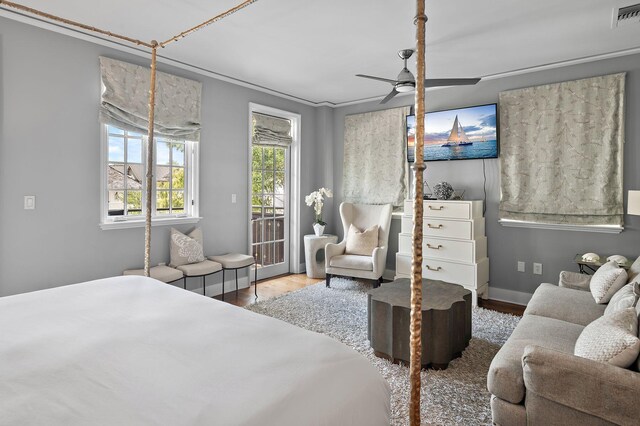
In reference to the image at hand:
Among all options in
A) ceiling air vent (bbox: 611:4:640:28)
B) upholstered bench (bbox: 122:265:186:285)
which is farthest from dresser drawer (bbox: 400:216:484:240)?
upholstered bench (bbox: 122:265:186:285)

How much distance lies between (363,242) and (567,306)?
8.54ft

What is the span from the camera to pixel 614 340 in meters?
1.58

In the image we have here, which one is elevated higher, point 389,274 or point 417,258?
point 417,258

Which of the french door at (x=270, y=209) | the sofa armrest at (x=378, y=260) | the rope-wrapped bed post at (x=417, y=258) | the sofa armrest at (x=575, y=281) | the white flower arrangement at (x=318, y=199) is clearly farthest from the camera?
the white flower arrangement at (x=318, y=199)

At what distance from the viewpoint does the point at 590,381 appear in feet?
5.02

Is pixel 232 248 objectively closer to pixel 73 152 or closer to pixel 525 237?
pixel 73 152

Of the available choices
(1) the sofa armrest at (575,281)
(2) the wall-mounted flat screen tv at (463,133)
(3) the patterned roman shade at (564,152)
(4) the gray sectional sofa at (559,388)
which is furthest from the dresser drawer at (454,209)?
(4) the gray sectional sofa at (559,388)

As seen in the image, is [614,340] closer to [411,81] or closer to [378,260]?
[411,81]

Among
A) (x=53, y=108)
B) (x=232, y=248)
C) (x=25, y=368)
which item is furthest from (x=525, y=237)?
(x=53, y=108)

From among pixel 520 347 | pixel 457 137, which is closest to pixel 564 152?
pixel 457 137

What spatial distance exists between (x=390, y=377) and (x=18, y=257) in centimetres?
298

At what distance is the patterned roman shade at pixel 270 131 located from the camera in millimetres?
4938

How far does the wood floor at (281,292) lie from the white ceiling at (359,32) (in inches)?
101

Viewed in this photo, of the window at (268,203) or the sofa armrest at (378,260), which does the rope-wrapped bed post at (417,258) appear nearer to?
the sofa armrest at (378,260)
